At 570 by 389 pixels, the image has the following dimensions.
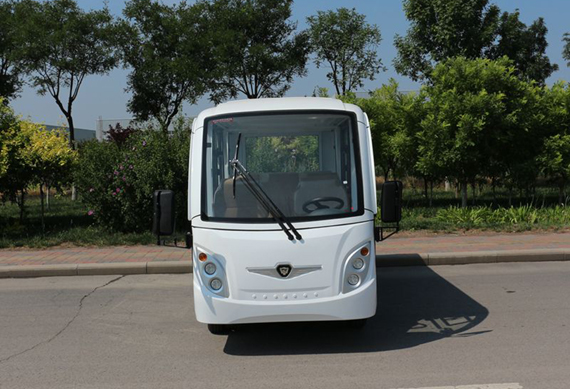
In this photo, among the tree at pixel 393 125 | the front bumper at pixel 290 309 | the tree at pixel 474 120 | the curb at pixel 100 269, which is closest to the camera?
the front bumper at pixel 290 309

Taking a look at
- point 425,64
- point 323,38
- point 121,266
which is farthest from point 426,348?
point 323,38

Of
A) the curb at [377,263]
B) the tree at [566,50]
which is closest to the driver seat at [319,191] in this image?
the curb at [377,263]

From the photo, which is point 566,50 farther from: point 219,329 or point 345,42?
point 219,329

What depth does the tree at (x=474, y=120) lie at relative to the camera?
1377 centimetres

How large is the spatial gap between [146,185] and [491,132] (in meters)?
7.85

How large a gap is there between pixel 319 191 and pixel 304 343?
144 centimetres

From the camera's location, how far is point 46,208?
60.6 ft

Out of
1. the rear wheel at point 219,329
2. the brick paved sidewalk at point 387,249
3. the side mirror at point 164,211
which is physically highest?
the side mirror at point 164,211

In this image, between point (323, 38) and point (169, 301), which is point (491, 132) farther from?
point (323, 38)

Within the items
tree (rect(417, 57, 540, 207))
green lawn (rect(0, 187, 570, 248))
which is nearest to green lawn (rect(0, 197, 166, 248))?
green lawn (rect(0, 187, 570, 248))

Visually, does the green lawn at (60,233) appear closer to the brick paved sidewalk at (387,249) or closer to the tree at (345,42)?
the brick paved sidewalk at (387,249)

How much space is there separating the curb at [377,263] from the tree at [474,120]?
4458mm

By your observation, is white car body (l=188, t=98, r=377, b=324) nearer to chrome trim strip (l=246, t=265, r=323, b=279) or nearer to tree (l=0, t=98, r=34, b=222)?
chrome trim strip (l=246, t=265, r=323, b=279)

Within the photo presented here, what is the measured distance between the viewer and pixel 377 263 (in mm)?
9602
